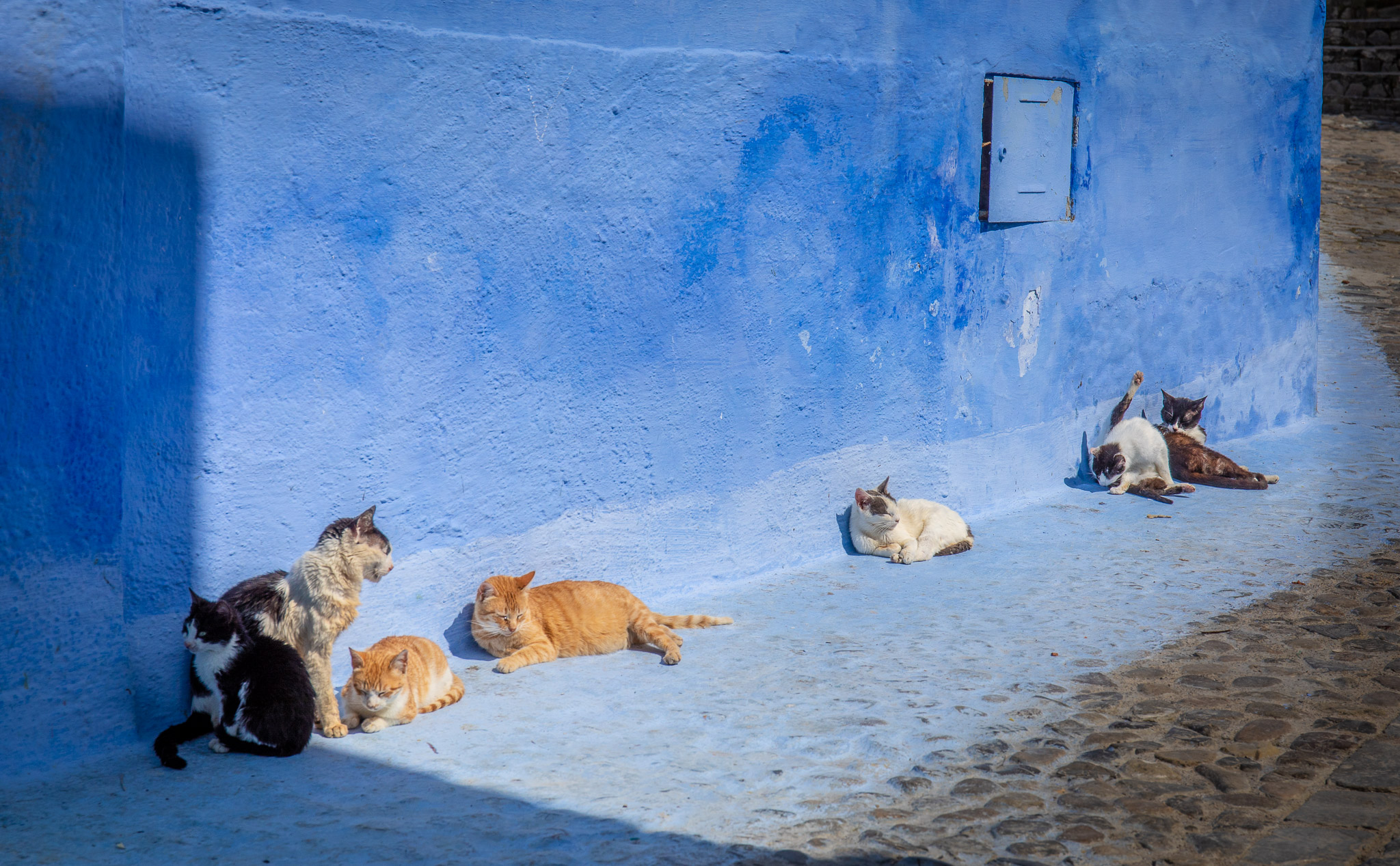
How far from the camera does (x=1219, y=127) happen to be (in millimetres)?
→ 8602

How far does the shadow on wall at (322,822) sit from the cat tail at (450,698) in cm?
45

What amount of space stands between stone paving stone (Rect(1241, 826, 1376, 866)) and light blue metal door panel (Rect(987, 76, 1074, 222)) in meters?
4.36

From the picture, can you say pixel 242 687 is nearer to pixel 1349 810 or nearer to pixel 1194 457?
pixel 1349 810

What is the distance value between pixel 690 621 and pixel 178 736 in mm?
2216

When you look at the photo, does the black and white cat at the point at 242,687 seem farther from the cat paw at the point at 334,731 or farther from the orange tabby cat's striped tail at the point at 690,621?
the orange tabby cat's striped tail at the point at 690,621

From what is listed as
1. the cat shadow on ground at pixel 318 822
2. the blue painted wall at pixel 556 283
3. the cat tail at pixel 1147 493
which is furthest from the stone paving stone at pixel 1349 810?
the cat tail at pixel 1147 493

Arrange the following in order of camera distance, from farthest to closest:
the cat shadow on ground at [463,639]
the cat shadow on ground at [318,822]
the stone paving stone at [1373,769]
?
the cat shadow on ground at [463,639], the stone paving stone at [1373,769], the cat shadow on ground at [318,822]

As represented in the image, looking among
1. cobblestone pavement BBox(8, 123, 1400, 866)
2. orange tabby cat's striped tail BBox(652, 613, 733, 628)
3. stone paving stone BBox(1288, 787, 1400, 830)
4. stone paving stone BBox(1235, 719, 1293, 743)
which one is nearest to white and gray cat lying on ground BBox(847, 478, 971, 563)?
cobblestone pavement BBox(8, 123, 1400, 866)

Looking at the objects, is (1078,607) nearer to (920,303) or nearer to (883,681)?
(883,681)

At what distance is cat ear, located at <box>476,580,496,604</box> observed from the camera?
4.73 meters

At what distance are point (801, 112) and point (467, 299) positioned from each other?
86.8 inches

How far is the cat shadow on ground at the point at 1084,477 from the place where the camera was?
789cm

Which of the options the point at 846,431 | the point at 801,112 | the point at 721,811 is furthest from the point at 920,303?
the point at 721,811

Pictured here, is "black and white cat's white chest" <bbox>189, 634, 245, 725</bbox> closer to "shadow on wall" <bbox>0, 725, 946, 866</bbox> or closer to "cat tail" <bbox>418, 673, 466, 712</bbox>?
"shadow on wall" <bbox>0, 725, 946, 866</bbox>
